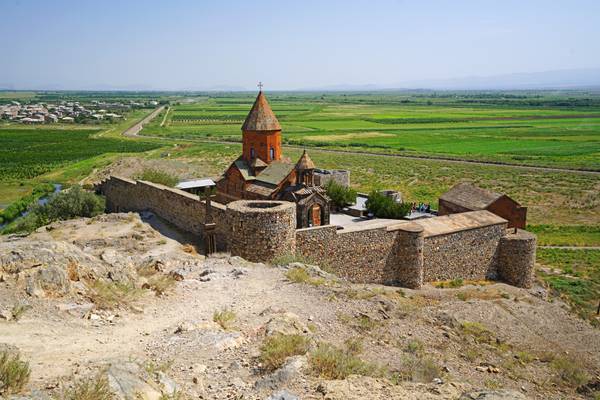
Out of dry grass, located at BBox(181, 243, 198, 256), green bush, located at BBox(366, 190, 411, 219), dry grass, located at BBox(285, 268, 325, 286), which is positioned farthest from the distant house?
dry grass, located at BBox(181, 243, 198, 256)

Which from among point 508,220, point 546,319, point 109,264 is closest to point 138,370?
point 109,264

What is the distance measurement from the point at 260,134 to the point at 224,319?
49.1ft

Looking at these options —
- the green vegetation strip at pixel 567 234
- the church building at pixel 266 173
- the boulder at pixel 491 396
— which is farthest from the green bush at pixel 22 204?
the boulder at pixel 491 396

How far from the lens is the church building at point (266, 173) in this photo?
18689 millimetres

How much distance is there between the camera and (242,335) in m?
7.27

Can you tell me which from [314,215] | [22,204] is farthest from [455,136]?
[314,215]

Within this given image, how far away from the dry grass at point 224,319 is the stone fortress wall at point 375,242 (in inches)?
168

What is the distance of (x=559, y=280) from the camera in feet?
59.5

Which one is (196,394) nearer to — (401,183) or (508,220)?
(508,220)

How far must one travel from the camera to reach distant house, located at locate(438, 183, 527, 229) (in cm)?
1864

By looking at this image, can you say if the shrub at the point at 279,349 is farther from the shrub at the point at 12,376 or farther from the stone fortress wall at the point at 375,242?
the stone fortress wall at the point at 375,242

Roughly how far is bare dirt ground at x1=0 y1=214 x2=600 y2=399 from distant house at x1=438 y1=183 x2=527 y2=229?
6.29m

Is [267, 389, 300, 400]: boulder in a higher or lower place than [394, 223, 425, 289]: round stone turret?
higher

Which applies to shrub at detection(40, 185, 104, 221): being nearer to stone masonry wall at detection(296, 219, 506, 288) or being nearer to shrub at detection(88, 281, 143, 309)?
stone masonry wall at detection(296, 219, 506, 288)
